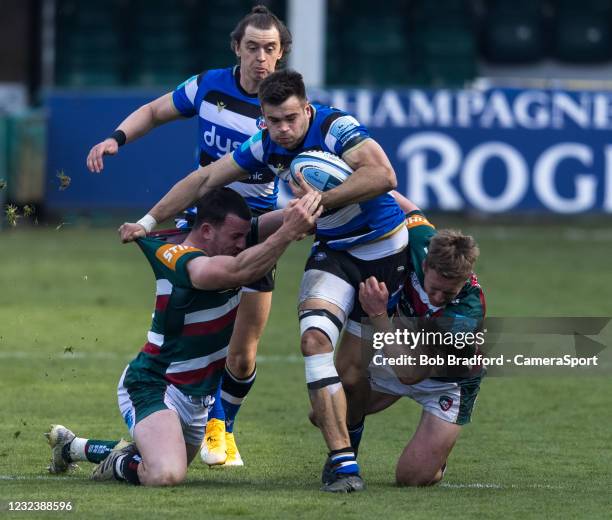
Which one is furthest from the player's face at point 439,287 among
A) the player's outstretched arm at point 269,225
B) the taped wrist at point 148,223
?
the taped wrist at point 148,223

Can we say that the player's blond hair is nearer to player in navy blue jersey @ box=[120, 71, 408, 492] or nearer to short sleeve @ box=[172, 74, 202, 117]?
player in navy blue jersey @ box=[120, 71, 408, 492]

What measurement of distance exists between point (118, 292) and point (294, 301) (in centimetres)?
187

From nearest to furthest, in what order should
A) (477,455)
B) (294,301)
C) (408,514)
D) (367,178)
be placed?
1. (408,514)
2. (367,178)
3. (477,455)
4. (294,301)

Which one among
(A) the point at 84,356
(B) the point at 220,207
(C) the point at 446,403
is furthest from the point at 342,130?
(A) the point at 84,356

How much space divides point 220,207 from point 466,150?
38.7ft

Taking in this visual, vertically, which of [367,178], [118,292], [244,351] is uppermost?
[367,178]

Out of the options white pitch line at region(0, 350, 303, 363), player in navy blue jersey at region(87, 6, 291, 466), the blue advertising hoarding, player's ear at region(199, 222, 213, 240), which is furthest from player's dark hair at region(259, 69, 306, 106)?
the blue advertising hoarding

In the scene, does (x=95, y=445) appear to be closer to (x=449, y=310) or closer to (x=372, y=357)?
(x=372, y=357)

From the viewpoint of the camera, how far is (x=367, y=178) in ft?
21.6

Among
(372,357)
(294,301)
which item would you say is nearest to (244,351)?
(372,357)

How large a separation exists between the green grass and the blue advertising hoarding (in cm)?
196

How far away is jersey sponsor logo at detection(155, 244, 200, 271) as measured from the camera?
6539mm

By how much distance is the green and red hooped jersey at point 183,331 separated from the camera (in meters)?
6.62

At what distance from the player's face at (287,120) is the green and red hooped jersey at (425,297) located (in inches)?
36.9
